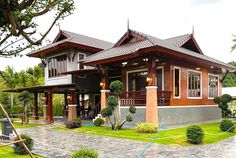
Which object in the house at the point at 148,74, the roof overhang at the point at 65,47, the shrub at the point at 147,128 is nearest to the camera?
the shrub at the point at 147,128

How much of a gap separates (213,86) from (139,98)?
340 inches

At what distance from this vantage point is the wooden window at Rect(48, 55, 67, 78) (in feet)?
76.5

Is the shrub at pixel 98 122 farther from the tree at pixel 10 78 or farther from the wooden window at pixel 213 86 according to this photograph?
the tree at pixel 10 78

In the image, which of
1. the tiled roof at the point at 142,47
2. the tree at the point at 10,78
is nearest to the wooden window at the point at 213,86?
the tiled roof at the point at 142,47

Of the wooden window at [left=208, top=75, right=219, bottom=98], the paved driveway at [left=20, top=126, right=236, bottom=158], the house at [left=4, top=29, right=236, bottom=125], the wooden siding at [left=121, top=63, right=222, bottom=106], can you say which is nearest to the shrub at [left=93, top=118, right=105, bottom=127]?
the house at [left=4, top=29, right=236, bottom=125]

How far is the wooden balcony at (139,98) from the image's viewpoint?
55.5 ft

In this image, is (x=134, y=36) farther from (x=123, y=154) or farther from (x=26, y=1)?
(x=26, y=1)

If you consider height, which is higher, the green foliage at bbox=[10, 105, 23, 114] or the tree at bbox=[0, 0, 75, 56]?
the tree at bbox=[0, 0, 75, 56]

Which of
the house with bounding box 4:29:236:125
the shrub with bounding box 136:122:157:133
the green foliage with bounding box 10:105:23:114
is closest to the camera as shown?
the shrub with bounding box 136:122:157:133

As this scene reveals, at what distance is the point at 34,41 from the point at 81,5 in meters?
1.25

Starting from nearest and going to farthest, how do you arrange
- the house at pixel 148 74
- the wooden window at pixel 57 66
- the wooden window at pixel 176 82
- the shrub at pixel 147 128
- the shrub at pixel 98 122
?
the shrub at pixel 147 128
the house at pixel 148 74
the shrub at pixel 98 122
the wooden window at pixel 176 82
the wooden window at pixel 57 66

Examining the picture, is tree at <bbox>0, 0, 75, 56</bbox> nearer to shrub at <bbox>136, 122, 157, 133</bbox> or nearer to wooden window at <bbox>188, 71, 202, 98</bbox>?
shrub at <bbox>136, 122, 157, 133</bbox>

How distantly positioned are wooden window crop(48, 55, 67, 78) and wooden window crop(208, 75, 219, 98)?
463 inches

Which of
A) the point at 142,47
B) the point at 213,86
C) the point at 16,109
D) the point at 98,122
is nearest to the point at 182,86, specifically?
the point at 142,47
